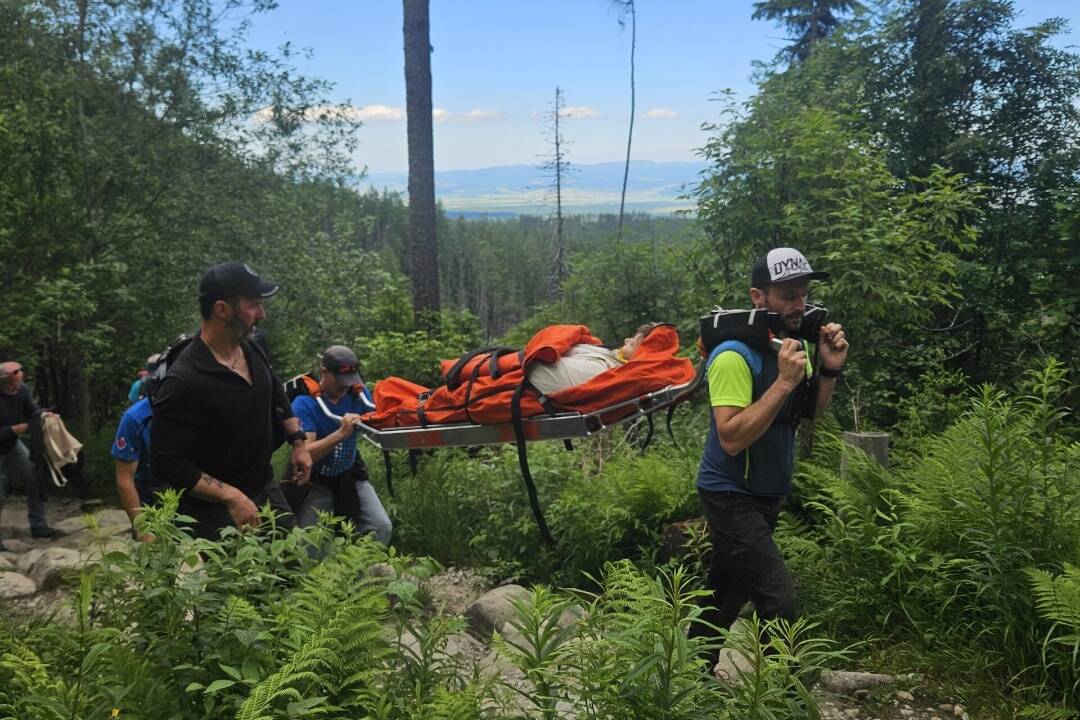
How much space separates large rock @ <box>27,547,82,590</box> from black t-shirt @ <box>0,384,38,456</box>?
180 centimetres

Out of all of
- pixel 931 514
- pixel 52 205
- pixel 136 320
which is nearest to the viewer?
pixel 931 514

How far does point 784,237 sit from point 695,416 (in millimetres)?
1965

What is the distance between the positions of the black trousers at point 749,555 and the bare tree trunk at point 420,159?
924 centimetres

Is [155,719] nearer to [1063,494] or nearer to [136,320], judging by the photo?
[1063,494]

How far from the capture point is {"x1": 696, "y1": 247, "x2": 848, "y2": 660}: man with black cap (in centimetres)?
333

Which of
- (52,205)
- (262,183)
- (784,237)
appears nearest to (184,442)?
(784,237)

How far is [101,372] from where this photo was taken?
12781 mm

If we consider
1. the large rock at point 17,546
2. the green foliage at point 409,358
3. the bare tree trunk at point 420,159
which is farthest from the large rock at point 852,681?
the bare tree trunk at point 420,159

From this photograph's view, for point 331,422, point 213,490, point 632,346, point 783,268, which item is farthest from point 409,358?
point 783,268

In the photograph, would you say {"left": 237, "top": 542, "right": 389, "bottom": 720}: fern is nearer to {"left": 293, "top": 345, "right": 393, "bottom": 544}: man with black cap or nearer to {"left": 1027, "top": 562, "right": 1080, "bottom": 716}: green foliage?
{"left": 293, "top": 345, "right": 393, "bottom": 544}: man with black cap

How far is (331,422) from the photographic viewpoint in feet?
17.1

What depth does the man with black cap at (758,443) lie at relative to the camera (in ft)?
10.9

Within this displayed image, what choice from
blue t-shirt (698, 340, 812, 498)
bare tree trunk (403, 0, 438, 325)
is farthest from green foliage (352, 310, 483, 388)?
blue t-shirt (698, 340, 812, 498)

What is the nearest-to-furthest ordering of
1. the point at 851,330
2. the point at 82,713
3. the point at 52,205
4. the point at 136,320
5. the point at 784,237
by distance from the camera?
1. the point at 82,713
2. the point at 851,330
3. the point at 784,237
4. the point at 52,205
5. the point at 136,320
